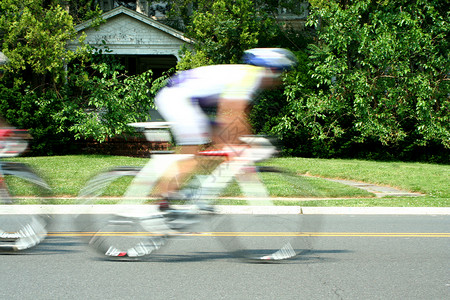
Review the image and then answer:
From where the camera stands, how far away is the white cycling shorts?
16.8 feet

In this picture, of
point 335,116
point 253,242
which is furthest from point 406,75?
point 253,242

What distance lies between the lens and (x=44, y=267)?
5.11m

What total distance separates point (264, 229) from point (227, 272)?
2.00 meters

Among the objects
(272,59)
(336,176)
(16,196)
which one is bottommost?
(336,176)

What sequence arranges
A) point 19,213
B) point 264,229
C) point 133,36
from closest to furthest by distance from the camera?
point 19,213, point 264,229, point 133,36

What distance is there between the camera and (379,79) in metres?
17.6

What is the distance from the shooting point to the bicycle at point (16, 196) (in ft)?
17.0

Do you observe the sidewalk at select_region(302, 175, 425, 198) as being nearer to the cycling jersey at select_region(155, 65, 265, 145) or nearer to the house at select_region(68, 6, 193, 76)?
the cycling jersey at select_region(155, 65, 265, 145)

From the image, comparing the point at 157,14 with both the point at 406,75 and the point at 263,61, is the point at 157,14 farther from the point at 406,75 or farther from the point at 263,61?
the point at 263,61

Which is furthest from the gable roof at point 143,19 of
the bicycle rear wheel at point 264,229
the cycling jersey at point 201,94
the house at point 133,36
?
the cycling jersey at point 201,94

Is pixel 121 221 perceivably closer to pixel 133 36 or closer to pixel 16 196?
pixel 16 196

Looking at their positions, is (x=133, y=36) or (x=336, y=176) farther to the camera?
(x=133, y=36)

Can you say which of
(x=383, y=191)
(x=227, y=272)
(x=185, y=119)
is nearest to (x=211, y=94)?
(x=185, y=119)

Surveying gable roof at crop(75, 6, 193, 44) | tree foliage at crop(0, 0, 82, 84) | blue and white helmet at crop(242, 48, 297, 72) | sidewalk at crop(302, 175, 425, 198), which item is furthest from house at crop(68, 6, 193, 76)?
blue and white helmet at crop(242, 48, 297, 72)
